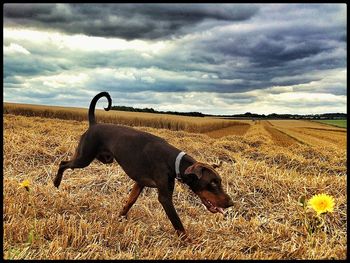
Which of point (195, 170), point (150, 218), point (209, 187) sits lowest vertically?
point (150, 218)

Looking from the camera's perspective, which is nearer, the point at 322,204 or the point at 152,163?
the point at 322,204

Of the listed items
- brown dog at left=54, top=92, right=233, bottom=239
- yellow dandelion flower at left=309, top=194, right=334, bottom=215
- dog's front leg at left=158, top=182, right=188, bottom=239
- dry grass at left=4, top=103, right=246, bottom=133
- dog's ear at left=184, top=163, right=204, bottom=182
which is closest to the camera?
yellow dandelion flower at left=309, top=194, right=334, bottom=215

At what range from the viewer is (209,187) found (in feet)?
11.7

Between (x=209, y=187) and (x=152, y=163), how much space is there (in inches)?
26.4

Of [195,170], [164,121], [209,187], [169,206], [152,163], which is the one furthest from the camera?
[164,121]

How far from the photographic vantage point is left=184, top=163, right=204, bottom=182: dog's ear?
342 cm

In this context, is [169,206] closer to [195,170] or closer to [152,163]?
[152,163]

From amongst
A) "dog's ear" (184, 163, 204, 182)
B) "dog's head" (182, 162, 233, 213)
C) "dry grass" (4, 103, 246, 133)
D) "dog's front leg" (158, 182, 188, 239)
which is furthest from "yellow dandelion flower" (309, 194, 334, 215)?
"dry grass" (4, 103, 246, 133)

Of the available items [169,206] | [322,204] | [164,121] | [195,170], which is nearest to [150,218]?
[169,206]

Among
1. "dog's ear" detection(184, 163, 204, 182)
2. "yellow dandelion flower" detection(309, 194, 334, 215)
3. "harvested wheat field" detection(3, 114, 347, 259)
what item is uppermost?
"dog's ear" detection(184, 163, 204, 182)

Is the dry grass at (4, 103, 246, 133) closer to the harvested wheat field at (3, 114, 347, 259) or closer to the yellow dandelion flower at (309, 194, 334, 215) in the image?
the harvested wheat field at (3, 114, 347, 259)

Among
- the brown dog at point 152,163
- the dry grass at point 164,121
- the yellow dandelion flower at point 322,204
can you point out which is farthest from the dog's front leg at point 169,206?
the dry grass at point 164,121

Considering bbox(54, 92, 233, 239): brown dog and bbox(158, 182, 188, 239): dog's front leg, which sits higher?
bbox(54, 92, 233, 239): brown dog

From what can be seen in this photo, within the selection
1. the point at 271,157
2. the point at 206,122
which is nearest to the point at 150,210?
the point at 271,157
